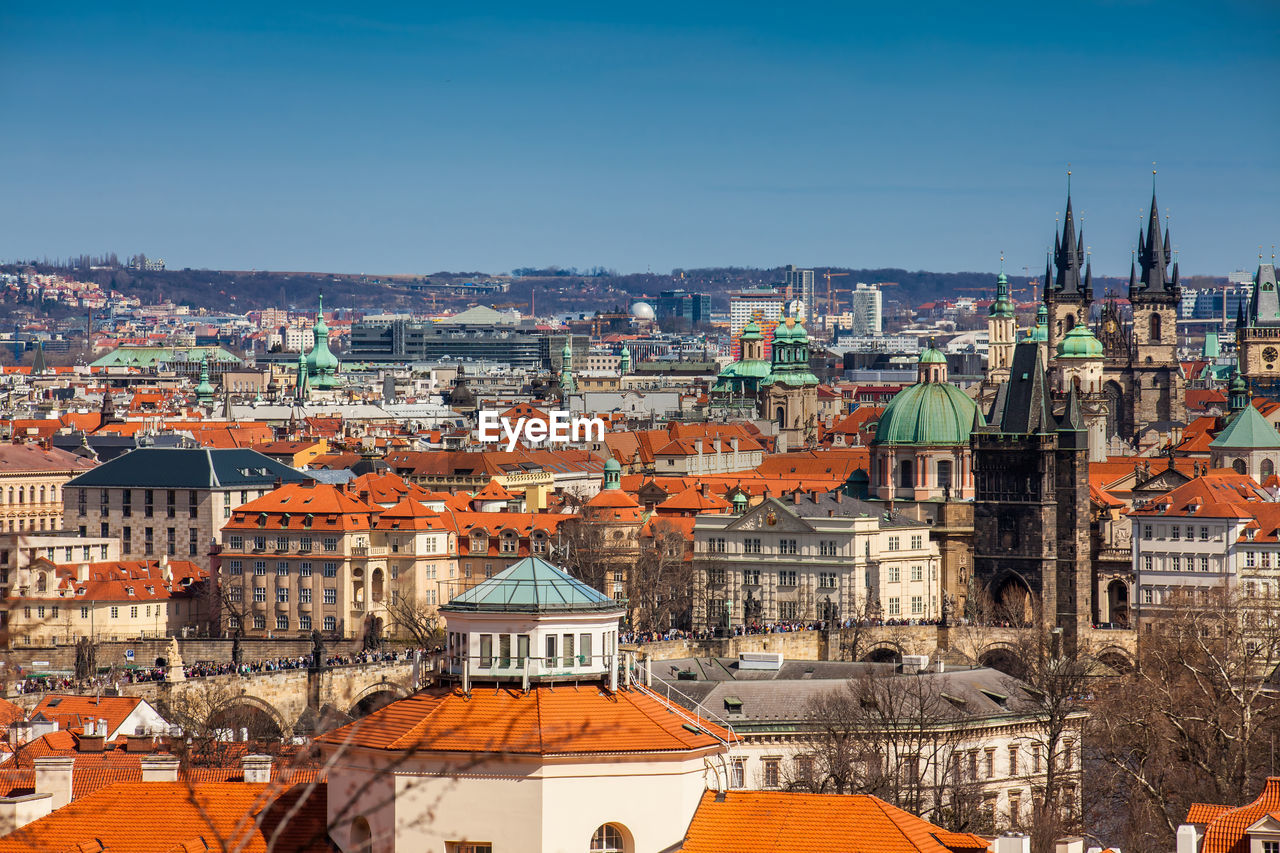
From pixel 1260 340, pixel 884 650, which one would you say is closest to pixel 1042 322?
pixel 1260 340

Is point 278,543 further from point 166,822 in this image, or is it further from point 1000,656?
point 166,822

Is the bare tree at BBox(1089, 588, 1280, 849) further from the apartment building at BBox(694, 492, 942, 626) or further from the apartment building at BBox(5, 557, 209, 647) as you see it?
the apartment building at BBox(5, 557, 209, 647)

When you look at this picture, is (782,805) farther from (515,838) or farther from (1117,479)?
(1117,479)

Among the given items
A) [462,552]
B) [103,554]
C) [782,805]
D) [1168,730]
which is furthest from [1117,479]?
[782,805]

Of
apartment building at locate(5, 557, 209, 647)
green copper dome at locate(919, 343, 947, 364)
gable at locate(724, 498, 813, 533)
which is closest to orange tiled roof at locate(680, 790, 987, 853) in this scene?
apartment building at locate(5, 557, 209, 647)

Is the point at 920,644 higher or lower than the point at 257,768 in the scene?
lower

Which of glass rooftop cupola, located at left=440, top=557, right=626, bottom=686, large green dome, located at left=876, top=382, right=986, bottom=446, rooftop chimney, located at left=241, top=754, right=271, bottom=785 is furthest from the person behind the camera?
large green dome, located at left=876, top=382, right=986, bottom=446

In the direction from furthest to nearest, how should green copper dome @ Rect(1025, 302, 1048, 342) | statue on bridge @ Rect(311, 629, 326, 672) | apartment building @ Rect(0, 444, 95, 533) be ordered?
green copper dome @ Rect(1025, 302, 1048, 342), apartment building @ Rect(0, 444, 95, 533), statue on bridge @ Rect(311, 629, 326, 672)
